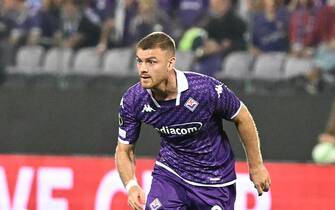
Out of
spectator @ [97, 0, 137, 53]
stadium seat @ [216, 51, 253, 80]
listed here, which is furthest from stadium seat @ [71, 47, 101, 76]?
stadium seat @ [216, 51, 253, 80]

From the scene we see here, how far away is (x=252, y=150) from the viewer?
6988 millimetres

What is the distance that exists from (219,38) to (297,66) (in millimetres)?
964

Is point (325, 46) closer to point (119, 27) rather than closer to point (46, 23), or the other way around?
point (119, 27)

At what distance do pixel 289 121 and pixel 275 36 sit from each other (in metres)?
1.42

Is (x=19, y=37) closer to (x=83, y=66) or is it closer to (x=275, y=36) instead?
(x=83, y=66)

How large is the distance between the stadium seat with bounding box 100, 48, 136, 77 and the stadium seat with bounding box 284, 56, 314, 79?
184 centimetres

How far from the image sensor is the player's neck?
271 inches

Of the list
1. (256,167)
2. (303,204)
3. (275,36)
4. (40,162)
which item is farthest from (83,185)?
(256,167)

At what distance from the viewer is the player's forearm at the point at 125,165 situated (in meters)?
6.95

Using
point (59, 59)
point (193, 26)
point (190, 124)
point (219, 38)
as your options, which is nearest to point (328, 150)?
point (219, 38)

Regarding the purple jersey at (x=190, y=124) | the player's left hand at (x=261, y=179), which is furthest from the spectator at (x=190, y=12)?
the player's left hand at (x=261, y=179)

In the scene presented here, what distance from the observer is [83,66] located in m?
Answer: 12.7

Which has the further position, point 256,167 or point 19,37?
point 19,37

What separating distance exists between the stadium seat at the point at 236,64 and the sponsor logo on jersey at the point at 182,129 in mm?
5040
